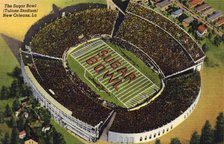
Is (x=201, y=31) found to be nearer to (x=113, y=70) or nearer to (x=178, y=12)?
(x=178, y=12)

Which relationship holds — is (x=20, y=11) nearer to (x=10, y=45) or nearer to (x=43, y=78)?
(x=10, y=45)

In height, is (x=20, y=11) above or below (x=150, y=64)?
above

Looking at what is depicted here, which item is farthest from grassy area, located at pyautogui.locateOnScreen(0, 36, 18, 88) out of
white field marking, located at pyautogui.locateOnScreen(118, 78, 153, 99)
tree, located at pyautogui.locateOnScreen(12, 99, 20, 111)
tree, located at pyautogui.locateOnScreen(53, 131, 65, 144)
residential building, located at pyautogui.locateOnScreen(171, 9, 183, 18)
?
residential building, located at pyautogui.locateOnScreen(171, 9, 183, 18)

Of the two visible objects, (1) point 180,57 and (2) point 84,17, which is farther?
(2) point 84,17

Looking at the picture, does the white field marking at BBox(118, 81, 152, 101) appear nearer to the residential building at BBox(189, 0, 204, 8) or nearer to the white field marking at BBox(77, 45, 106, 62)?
the white field marking at BBox(77, 45, 106, 62)

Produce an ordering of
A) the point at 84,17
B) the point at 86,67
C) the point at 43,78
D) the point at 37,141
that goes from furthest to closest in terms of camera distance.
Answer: the point at 84,17 → the point at 86,67 → the point at 43,78 → the point at 37,141

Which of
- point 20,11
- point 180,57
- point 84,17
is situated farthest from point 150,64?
point 20,11

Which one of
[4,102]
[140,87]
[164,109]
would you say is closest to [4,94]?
[4,102]
